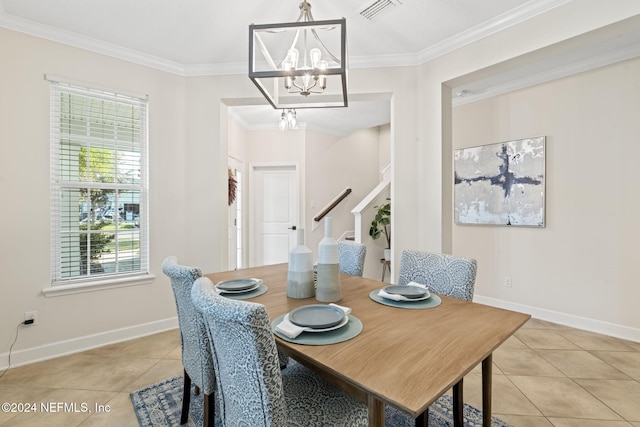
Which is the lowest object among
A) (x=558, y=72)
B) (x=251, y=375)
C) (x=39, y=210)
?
(x=251, y=375)

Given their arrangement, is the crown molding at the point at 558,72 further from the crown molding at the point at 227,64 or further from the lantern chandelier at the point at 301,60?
the lantern chandelier at the point at 301,60

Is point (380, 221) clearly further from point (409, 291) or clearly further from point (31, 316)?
point (31, 316)

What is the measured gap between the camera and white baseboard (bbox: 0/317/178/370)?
231cm

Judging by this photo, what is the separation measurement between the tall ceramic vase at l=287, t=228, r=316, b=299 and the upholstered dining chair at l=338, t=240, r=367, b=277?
786 mm

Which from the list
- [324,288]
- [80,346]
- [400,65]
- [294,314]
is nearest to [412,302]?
[324,288]

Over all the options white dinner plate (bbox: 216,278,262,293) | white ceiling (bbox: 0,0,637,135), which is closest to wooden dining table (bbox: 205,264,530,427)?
white dinner plate (bbox: 216,278,262,293)

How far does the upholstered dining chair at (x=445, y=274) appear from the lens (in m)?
1.64

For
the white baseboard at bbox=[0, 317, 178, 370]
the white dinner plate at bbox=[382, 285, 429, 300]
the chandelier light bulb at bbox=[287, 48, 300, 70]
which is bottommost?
the white baseboard at bbox=[0, 317, 178, 370]

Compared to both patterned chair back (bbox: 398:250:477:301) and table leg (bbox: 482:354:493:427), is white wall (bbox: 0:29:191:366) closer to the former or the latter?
patterned chair back (bbox: 398:250:477:301)

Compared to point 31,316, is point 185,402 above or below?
below

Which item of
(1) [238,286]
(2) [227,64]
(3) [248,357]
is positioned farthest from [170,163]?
(3) [248,357]

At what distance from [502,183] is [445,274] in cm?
224

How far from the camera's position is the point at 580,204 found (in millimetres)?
2932

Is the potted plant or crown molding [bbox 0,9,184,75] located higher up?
crown molding [bbox 0,9,184,75]
